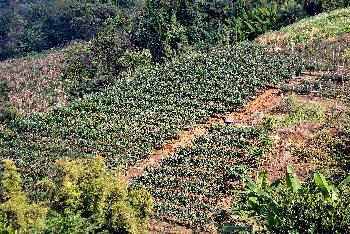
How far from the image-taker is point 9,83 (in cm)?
5400

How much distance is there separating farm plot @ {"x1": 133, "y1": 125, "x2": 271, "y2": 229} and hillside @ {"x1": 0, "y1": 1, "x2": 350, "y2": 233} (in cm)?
6

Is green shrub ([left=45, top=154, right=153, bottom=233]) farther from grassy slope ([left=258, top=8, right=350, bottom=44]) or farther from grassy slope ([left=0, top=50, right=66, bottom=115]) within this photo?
grassy slope ([left=0, top=50, right=66, bottom=115])

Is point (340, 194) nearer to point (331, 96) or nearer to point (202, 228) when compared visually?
point (202, 228)

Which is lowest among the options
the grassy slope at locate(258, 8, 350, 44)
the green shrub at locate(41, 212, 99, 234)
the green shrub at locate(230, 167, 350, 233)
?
the green shrub at locate(41, 212, 99, 234)

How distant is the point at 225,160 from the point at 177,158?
2.55 m

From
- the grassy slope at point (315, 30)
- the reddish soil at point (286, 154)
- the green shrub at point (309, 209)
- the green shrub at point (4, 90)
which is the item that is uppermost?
the grassy slope at point (315, 30)

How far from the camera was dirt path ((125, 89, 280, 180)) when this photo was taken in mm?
27109

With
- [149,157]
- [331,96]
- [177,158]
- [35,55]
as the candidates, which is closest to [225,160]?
[177,158]

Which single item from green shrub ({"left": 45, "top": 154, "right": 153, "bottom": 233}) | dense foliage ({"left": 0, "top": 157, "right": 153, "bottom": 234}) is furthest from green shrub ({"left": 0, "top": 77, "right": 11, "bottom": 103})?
green shrub ({"left": 45, "top": 154, "right": 153, "bottom": 233})

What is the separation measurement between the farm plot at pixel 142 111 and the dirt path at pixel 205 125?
1.46 feet

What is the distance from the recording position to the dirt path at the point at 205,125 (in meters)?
27.1

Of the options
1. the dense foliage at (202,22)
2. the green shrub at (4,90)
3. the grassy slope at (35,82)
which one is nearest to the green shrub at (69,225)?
the grassy slope at (35,82)

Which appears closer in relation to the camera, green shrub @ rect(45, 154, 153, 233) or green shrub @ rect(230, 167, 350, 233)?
green shrub @ rect(230, 167, 350, 233)

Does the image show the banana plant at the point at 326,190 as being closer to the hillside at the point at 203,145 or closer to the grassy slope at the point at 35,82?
the hillside at the point at 203,145
